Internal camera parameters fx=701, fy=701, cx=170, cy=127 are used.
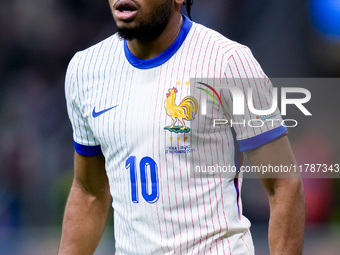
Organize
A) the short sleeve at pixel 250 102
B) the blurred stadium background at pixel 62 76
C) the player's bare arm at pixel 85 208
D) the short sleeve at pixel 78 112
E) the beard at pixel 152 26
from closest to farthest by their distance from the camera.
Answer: the short sleeve at pixel 250 102 → the beard at pixel 152 26 → the short sleeve at pixel 78 112 → the player's bare arm at pixel 85 208 → the blurred stadium background at pixel 62 76

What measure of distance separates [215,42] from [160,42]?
0.68 ft

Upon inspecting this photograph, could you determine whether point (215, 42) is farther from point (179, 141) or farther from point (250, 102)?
A: point (179, 141)

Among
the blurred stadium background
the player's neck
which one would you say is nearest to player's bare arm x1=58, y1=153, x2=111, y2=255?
the player's neck

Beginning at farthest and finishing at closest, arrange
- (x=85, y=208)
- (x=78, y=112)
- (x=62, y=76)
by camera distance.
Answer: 1. (x=62, y=76)
2. (x=85, y=208)
3. (x=78, y=112)

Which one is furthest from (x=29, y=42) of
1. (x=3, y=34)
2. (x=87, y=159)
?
(x=87, y=159)

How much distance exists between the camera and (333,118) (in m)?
6.26

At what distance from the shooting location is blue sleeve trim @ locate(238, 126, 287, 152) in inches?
98.0

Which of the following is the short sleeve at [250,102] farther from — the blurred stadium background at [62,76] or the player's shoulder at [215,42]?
the blurred stadium background at [62,76]

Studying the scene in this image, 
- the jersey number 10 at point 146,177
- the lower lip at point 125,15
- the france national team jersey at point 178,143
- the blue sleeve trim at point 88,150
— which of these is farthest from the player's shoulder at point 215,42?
the blue sleeve trim at point 88,150

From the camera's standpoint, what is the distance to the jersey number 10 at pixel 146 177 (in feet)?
8.25

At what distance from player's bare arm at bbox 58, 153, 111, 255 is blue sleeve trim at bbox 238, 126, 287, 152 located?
700 millimetres

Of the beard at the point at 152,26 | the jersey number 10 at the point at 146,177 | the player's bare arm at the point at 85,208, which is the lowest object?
the player's bare arm at the point at 85,208

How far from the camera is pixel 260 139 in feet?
8.17

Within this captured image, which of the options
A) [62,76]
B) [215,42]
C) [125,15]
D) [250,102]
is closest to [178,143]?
[250,102]
